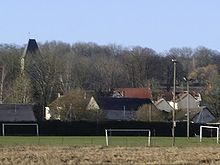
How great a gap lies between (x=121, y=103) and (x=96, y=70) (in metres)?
28.2

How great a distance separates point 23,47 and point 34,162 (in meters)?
121

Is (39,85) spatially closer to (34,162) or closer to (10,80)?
(10,80)

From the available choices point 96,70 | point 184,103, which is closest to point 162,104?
point 184,103

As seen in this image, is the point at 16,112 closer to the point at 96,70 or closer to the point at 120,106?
the point at 120,106

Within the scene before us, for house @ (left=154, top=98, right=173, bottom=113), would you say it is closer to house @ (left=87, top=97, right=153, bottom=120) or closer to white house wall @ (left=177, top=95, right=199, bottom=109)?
white house wall @ (left=177, top=95, right=199, bottom=109)

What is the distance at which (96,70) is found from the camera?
142625 mm

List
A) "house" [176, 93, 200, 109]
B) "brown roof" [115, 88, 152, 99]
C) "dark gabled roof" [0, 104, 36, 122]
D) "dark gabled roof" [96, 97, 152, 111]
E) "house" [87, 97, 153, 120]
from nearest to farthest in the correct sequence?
"dark gabled roof" [0, 104, 36, 122] < "house" [87, 97, 153, 120] < "dark gabled roof" [96, 97, 152, 111] < "house" [176, 93, 200, 109] < "brown roof" [115, 88, 152, 99]

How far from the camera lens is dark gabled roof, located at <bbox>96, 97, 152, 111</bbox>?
113938 mm

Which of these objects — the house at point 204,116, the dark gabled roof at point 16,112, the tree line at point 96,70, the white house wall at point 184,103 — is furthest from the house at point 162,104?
the dark gabled roof at point 16,112

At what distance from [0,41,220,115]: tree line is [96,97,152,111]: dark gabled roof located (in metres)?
7.05

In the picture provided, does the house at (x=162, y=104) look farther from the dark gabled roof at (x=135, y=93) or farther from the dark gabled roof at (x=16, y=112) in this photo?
the dark gabled roof at (x=16, y=112)

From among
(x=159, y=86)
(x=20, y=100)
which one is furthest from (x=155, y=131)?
(x=159, y=86)

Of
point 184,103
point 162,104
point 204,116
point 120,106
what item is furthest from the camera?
point 184,103

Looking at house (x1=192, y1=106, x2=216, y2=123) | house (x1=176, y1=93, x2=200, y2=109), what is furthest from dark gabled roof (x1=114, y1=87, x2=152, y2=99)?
house (x1=192, y1=106, x2=216, y2=123)
